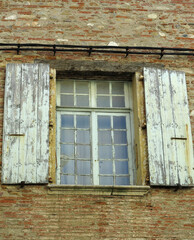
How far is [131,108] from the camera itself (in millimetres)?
9492

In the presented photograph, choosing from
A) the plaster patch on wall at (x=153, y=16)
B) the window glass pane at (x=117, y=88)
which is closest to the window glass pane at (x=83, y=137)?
the window glass pane at (x=117, y=88)

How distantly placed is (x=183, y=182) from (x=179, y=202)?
29 centimetres

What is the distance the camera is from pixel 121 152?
30.1 feet

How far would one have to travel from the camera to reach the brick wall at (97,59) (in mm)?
8234

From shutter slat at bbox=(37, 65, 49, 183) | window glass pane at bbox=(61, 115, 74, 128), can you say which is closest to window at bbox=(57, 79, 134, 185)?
window glass pane at bbox=(61, 115, 74, 128)

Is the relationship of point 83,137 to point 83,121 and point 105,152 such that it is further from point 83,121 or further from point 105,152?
point 105,152

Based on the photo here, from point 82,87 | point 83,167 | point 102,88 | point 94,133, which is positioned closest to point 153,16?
point 102,88

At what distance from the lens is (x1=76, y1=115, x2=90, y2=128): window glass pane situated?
9.33 m

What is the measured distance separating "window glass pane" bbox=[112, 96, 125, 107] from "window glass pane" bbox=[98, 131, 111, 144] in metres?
0.52

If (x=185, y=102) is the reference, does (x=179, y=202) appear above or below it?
below

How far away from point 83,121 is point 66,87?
65 cm

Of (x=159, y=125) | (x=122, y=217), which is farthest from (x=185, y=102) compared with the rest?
(x=122, y=217)

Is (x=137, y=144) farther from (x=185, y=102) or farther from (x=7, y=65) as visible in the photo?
(x=7, y=65)

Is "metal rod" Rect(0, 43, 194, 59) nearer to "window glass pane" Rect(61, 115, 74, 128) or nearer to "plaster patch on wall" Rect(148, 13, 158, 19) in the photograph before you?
"plaster patch on wall" Rect(148, 13, 158, 19)
